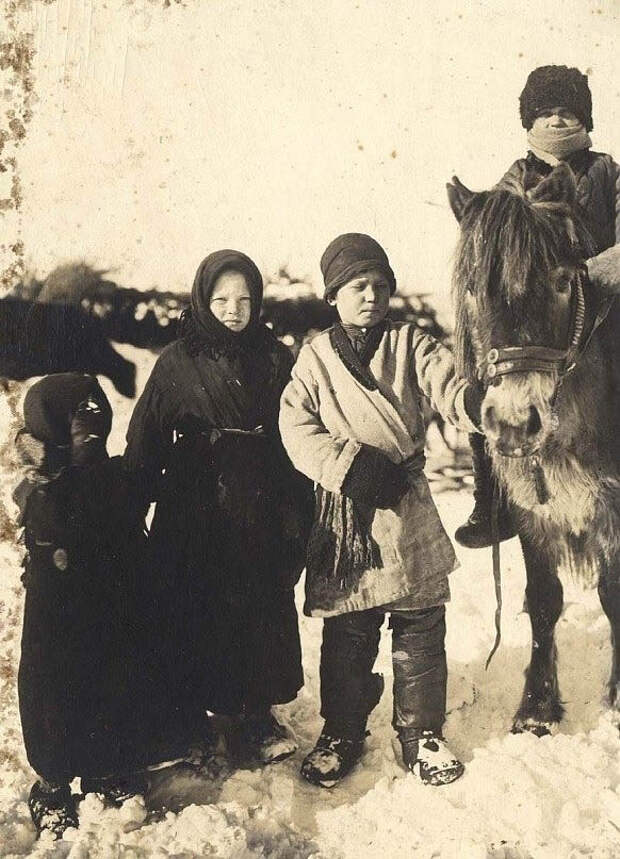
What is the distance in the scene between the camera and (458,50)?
1.87 m

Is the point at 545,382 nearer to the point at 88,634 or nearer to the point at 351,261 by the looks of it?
the point at 351,261

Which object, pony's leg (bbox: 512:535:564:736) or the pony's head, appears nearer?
the pony's head

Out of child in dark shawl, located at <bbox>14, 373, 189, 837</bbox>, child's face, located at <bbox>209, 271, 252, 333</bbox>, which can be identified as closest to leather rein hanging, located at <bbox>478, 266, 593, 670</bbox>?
child's face, located at <bbox>209, 271, 252, 333</bbox>

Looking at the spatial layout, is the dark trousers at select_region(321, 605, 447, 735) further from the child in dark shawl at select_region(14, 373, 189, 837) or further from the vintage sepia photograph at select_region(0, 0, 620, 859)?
the child in dark shawl at select_region(14, 373, 189, 837)

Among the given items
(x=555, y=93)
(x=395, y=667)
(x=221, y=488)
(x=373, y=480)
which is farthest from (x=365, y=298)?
(x=395, y=667)

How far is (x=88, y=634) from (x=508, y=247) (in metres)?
1.26

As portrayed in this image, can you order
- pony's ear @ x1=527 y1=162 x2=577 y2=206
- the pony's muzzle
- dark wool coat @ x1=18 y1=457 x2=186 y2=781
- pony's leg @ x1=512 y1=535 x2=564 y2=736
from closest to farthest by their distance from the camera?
the pony's muzzle < pony's ear @ x1=527 y1=162 x2=577 y2=206 < dark wool coat @ x1=18 y1=457 x2=186 y2=781 < pony's leg @ x1=512 y1=535 x2=564 y2=736

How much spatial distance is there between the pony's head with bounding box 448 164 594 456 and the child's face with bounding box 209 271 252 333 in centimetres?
48

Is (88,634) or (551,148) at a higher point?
(551,148)

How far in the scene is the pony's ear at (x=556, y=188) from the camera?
169 cm

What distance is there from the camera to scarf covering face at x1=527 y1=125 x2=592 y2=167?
1.85 meters

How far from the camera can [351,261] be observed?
1.78m

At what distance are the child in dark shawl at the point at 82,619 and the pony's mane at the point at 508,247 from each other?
2.79 ft

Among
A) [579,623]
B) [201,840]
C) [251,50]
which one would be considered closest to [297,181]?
[251,50]
